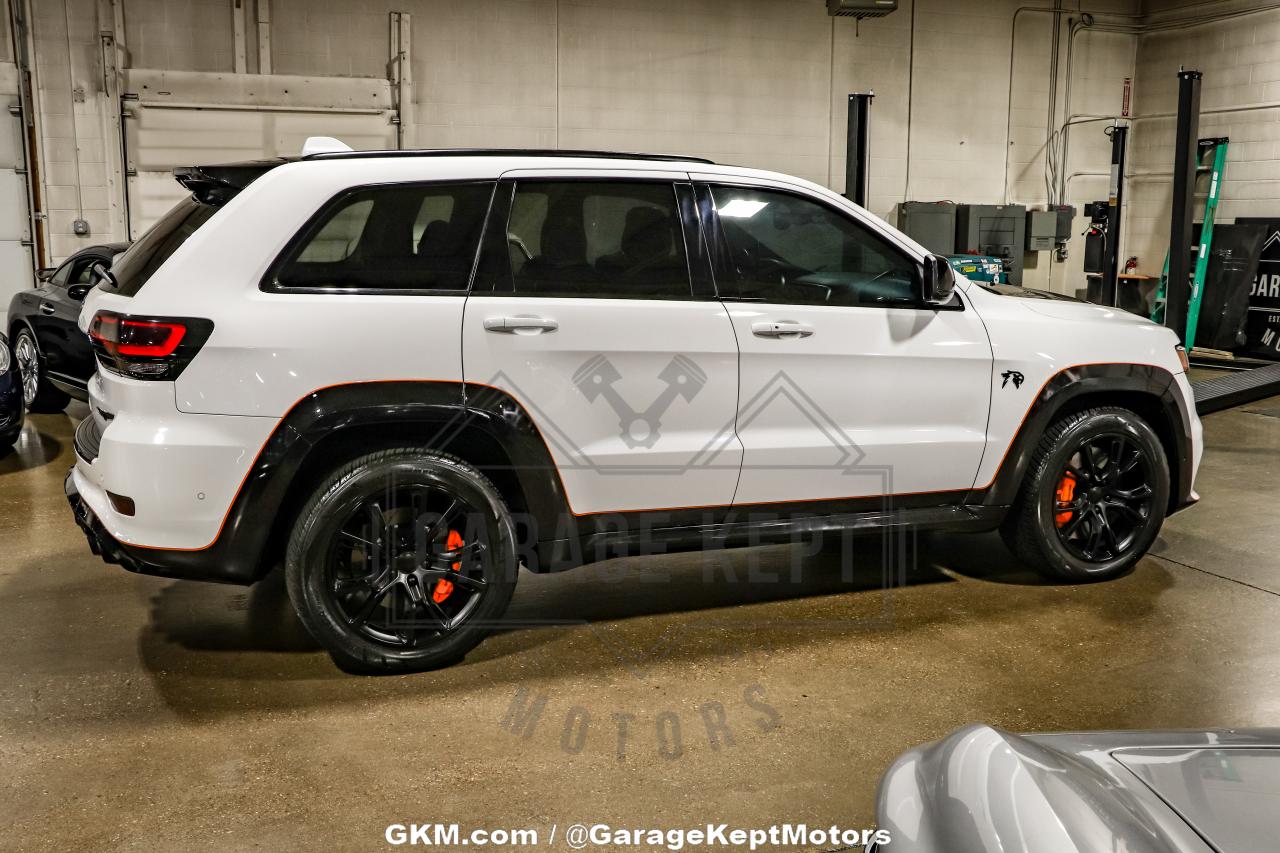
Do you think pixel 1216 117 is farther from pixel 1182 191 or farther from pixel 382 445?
pixel 382 445

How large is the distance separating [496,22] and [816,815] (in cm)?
1073

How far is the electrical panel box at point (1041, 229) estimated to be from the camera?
13.8 meters

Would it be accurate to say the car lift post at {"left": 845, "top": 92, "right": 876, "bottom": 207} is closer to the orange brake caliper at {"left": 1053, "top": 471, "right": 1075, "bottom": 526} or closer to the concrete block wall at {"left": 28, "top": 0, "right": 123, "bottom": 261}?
the orange brake caliper at {"left": 1053, "top": 471, "right": 1075, "bottom": 526}

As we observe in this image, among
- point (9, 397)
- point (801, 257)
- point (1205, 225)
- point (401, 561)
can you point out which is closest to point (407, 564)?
point (401, 561)

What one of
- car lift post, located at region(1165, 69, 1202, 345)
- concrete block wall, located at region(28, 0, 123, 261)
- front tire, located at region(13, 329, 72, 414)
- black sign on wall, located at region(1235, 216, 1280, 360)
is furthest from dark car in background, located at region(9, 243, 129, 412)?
black sign on wall, located at region(1235, 216, 1280, 360)

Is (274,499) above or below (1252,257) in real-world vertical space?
below

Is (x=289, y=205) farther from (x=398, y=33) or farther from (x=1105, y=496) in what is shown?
(x=398, y=33)

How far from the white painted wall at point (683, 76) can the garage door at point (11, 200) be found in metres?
0.26

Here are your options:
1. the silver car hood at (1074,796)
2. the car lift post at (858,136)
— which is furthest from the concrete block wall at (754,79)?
the silver car hood at (1074,796)

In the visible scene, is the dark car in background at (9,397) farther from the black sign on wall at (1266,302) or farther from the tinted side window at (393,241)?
the black sign on wall at (1266,302)

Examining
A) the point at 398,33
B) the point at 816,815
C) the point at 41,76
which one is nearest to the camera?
the point at 816,815

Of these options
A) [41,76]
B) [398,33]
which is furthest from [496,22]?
[41,76]

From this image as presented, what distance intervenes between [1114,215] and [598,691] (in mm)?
11006

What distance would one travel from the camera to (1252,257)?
40.2ft
